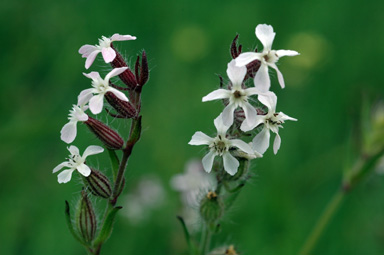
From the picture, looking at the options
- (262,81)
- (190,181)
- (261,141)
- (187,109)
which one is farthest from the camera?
(187,109)

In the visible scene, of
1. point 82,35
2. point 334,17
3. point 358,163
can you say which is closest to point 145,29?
point 82,35

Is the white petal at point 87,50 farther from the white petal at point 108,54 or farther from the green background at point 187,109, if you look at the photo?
the green background at point 187,109

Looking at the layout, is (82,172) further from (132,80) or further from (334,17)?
(334,17)

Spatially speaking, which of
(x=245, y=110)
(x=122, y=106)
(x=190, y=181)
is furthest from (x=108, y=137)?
(x=190, y=181)

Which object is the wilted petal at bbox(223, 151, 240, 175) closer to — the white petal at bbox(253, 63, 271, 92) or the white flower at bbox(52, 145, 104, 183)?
the white petal at bbox(253, 63, 271, 92)

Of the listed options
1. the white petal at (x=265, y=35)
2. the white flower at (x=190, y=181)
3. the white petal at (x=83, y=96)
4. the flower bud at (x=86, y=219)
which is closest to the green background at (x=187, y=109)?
the white flower at (x=190, y=181)

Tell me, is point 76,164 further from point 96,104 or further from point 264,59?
point 264,59

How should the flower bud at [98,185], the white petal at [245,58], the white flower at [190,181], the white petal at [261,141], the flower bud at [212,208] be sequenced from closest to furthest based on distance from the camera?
the white petal at [245,58] → the white petal at [261,141] → the flower bud at [98,185] → the flower bud at [212,208] → the white flower at [190,181]
